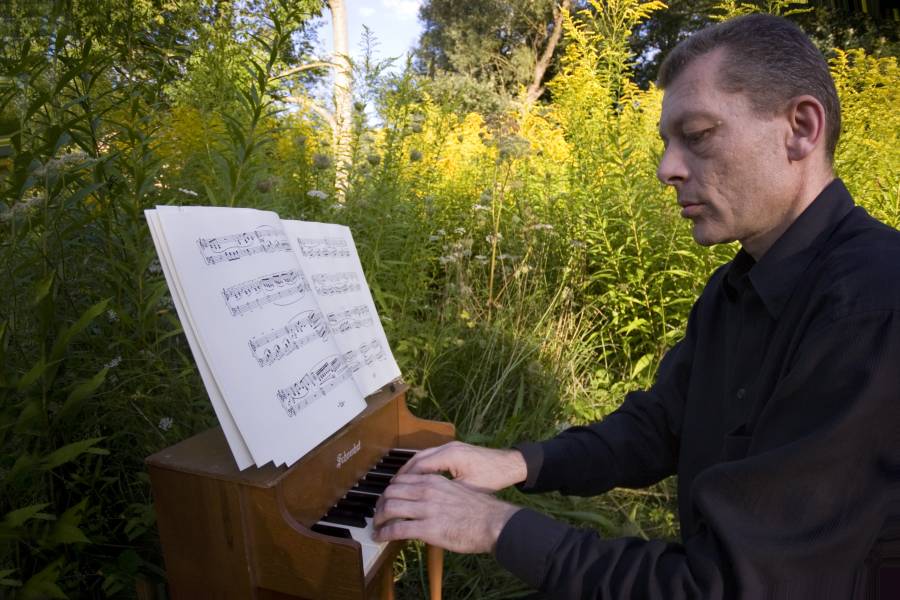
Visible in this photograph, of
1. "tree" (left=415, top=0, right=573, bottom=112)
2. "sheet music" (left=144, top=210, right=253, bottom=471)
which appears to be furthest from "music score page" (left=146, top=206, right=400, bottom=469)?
"tree" (left=415, top=0, right=573, bottom=112)

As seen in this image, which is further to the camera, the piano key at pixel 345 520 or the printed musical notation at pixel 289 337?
the piano key at pixel 345 520

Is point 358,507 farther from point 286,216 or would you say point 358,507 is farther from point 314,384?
point 286,216

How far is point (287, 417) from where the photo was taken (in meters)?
1.17

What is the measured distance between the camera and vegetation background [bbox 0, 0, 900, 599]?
1563mm

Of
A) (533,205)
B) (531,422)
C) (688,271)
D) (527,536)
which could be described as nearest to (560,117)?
(533,205)

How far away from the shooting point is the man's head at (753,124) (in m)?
1.15

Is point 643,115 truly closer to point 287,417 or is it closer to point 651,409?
point 651,409

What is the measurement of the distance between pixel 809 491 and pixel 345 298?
1.26 metres

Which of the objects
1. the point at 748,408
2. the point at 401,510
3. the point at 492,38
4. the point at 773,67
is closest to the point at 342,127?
the point at 773,67

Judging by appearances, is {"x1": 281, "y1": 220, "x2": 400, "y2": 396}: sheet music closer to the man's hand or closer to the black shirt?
the man's hand

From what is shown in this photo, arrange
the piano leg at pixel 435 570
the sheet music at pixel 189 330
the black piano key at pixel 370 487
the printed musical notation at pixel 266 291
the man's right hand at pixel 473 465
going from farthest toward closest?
the piano leg at pixel 435 570
the black piano key at pixel 370 487
the man's right hand at pixel 473 465
the printed musical notation at pixel 266 291
the sheet music at pixel 189 330

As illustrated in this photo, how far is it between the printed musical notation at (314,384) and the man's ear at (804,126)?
118cm

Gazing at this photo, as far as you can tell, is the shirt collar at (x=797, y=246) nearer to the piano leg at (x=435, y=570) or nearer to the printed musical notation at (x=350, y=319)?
the printed musical notation at (x=350, y=319)

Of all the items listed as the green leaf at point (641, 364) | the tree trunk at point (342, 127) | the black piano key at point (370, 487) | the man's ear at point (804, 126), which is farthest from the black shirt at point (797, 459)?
the green leaf at point (641, 364)
